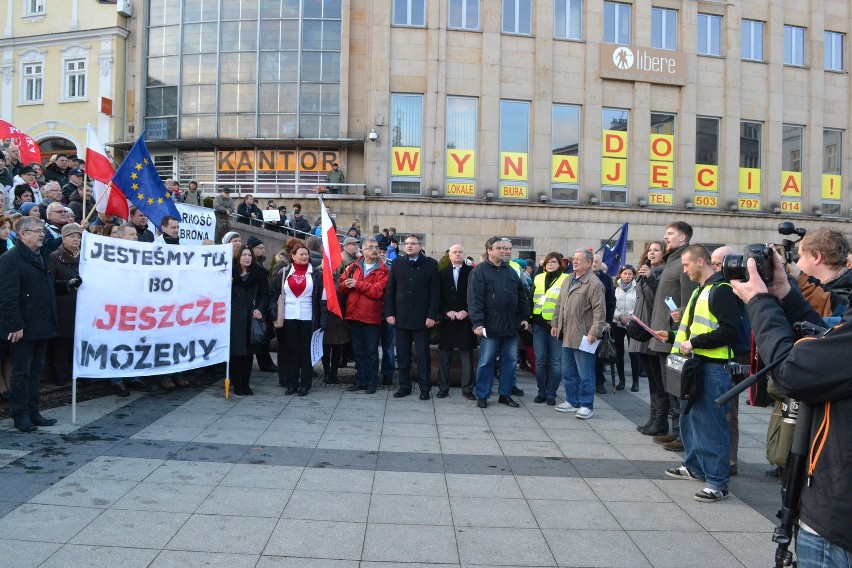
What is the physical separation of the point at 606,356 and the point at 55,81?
2876 cm

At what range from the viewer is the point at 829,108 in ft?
99.0

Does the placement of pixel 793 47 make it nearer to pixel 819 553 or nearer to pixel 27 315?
pixel 27 315

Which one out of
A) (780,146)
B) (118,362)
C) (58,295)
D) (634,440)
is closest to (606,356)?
(634,440)

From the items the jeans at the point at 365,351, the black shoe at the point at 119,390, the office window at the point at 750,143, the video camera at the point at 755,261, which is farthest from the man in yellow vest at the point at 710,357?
the office window at the point at 750,143

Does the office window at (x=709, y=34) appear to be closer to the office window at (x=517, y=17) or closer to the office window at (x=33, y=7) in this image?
the office window at (x=517, y=17)

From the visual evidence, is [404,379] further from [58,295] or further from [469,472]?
[58,295]

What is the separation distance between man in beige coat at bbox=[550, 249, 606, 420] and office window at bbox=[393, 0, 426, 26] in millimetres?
19731

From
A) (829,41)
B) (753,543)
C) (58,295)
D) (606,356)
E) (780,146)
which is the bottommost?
(753,543)

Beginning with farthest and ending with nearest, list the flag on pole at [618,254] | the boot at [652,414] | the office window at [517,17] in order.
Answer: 1. the office window at [517,17]
2. the flag on pole at [618,254]
3. the boot at [652,414]

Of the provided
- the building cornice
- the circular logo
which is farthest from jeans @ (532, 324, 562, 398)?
the building cornice

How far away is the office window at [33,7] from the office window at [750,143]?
1223 inches

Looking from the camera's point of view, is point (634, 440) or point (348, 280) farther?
point (348, 280)

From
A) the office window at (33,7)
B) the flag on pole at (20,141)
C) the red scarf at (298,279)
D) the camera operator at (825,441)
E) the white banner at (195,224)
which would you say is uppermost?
the office window at (33,7)

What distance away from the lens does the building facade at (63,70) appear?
28.3m
